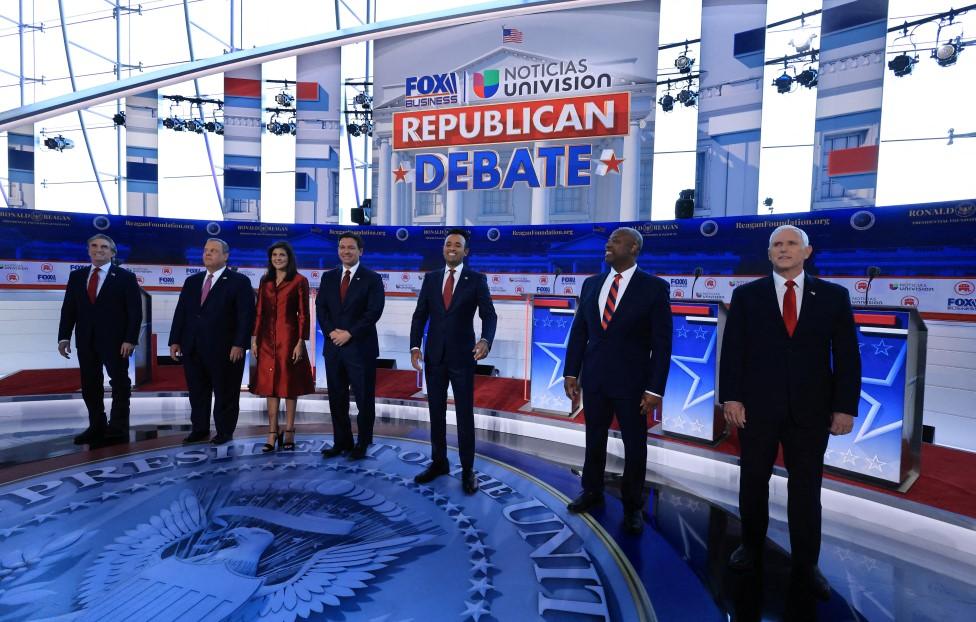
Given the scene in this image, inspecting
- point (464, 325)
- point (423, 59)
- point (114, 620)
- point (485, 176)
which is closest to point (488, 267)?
point (485, 176)

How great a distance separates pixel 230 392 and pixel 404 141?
19.3 ft

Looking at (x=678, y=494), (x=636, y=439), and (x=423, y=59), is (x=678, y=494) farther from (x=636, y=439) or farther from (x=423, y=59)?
(x=423, y=59)

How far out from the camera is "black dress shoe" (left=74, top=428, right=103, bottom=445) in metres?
3.44

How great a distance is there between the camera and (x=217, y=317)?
3334 millimetres

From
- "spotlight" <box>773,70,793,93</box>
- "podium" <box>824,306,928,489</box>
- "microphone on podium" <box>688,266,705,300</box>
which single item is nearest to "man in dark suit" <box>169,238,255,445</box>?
"podium" <box>824,306,928,489</box>

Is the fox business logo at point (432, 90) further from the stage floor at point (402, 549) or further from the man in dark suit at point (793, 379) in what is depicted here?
the man in dark suit at point (793, 379)

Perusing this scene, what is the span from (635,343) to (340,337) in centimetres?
175

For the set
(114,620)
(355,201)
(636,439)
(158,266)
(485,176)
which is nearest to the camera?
(114,620)

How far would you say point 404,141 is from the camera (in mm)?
8219

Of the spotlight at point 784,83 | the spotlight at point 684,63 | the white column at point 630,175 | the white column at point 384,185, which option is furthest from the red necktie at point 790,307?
the spotlight at point 784,83

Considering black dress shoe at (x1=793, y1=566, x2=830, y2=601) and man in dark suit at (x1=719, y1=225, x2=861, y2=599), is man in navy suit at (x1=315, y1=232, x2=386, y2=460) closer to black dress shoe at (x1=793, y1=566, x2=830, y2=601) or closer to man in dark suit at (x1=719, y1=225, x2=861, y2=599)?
man in dark suit at (x1=719, y1=225, x2=861, y2=599)

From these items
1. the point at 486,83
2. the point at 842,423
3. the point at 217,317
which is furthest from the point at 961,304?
the point at 486,83

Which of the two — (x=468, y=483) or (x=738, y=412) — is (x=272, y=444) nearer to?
(x=468, y=483)

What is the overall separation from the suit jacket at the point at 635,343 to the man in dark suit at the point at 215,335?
2.43m
